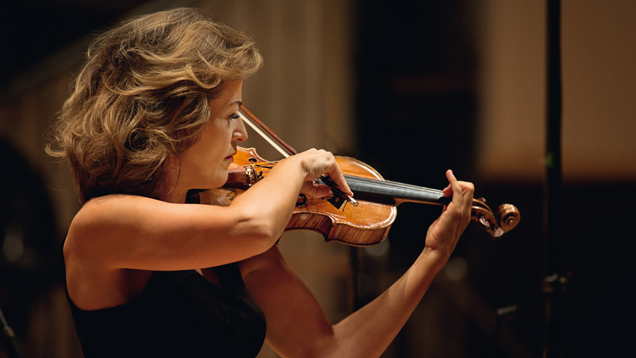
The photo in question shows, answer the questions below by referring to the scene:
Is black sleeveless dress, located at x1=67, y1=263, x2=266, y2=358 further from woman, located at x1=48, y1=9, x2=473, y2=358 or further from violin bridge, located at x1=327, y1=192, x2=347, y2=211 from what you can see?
violin bridge, located at x1=327, y1=192, x2=347, y2=211

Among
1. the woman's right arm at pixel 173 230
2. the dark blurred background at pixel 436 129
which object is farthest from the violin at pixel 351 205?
the dark blurred background at pixel 436 129

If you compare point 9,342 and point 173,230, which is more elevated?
point 173,230

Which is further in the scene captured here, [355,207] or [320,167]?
[355,207]

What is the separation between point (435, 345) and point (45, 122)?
1.59m

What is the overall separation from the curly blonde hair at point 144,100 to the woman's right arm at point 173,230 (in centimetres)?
6

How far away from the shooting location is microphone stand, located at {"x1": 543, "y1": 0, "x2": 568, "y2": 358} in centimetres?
102

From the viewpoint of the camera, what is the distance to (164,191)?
0.85 m

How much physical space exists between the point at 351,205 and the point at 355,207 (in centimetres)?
1

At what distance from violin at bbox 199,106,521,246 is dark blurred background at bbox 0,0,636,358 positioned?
1.51 feet

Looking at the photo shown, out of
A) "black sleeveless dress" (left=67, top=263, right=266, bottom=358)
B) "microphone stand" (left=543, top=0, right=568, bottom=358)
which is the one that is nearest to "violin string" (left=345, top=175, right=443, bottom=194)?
"microphone stand" (left=543, top=0, right=568, bottom=358)

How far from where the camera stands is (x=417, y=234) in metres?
1.56

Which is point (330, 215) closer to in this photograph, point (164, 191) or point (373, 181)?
point (373, 181)

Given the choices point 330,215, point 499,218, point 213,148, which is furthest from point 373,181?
point 213,148

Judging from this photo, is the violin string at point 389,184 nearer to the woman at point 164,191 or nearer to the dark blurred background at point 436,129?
the woman at point 164,191
